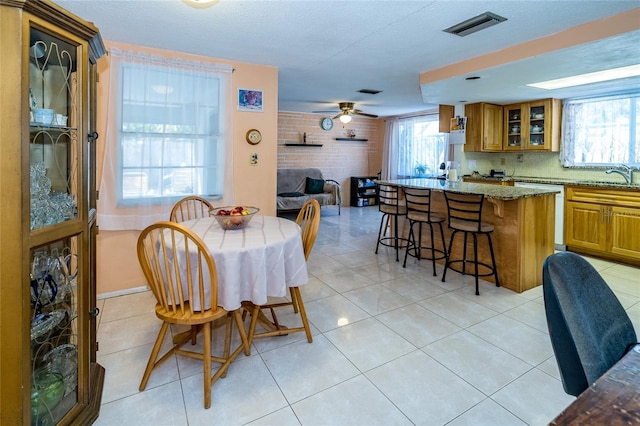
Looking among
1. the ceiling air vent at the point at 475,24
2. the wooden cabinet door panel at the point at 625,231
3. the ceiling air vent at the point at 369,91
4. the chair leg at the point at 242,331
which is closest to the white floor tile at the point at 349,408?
the chair leg at the point at 242,331

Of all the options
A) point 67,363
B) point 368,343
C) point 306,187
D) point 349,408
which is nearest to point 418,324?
point 368,343

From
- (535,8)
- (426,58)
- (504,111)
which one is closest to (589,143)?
(504,111)

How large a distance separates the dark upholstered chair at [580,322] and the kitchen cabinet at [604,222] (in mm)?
3661

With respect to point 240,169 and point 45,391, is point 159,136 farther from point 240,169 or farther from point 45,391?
point 45,391

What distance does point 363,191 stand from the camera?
8.43 m

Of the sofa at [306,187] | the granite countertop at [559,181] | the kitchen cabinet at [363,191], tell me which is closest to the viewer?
the granite countertop at [559,181]

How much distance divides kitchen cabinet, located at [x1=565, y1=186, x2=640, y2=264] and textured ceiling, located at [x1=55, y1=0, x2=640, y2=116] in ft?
4.29

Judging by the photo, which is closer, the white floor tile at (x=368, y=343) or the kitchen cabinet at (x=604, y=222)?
the white floor tile at (x=368, y=343)

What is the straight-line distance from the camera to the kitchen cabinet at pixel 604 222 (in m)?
3.81

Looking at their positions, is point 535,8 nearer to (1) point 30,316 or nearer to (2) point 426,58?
(2) point 426,58

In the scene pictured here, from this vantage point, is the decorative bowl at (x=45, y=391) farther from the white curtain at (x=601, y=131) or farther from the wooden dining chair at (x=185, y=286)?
the white curtain at (x=601, y=131)

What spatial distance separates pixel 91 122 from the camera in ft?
5.35

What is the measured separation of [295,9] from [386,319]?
2272 mm

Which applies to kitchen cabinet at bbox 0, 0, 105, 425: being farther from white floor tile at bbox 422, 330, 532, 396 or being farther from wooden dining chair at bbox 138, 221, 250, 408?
white floor tile at bbox 422, 330, 532, 396
